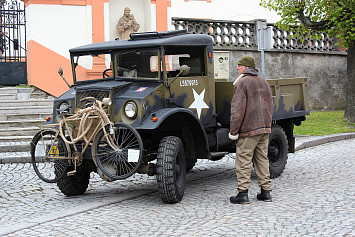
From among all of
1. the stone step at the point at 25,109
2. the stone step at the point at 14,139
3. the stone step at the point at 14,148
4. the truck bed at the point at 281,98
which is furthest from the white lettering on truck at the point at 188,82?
the stone step at the point at 25,109

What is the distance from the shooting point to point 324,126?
17.2 m

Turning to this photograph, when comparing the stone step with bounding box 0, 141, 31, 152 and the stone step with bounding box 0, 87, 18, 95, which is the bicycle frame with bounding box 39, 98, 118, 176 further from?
the stone step with bounding box 0, 87, 18, 95

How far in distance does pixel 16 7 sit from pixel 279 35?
34.4 feet

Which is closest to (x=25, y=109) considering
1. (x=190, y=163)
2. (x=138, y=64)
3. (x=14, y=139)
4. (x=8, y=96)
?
(x=8, y=96)

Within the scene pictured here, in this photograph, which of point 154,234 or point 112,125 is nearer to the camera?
point 154,234

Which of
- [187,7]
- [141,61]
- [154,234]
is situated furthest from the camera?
[187,7]

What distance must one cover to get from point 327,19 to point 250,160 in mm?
12546

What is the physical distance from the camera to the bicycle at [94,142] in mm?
6957

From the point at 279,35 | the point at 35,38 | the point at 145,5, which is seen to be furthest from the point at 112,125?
the point at 279,35

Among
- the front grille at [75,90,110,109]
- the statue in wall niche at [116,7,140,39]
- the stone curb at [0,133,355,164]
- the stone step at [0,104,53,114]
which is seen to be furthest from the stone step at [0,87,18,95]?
the front grille at [75,90,110,109]

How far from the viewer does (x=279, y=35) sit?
2217 cm

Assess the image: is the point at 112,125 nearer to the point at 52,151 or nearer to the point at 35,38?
the point at 52,151

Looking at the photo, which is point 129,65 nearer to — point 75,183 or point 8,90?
point 75,183

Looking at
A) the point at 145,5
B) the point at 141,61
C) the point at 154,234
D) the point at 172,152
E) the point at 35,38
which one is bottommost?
the point at 154,234
